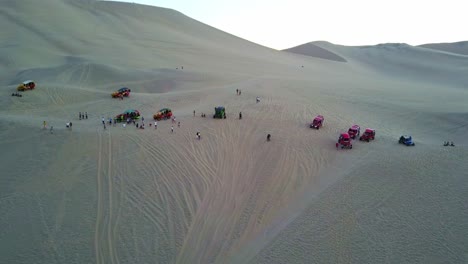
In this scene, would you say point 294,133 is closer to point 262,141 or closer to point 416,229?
point 262,141

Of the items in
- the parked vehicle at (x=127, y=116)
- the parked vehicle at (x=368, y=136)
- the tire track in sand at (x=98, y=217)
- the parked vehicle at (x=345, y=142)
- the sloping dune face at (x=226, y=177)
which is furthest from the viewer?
the parked vehicle at (x=127, y=116)

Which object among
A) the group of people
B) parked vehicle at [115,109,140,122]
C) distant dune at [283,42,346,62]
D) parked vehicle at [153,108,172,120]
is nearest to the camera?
parked vehicle at [115,109,140,122]

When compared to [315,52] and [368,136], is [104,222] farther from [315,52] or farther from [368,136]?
[315,52]

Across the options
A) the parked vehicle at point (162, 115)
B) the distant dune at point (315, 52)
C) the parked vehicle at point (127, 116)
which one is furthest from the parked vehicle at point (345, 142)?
the distant dune at point (315, 52)

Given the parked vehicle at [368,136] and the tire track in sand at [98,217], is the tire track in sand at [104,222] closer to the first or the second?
the tire track in sand at [98,217]

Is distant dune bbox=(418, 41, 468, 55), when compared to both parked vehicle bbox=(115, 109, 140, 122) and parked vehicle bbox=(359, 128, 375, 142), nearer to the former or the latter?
parked vehicle bbox=(359, 128, 375, 142)

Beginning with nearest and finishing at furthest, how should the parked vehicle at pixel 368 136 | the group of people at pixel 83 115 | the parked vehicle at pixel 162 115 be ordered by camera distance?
the parked vehicle at pixel 368 136
the parked vehicle at pixel 162 115
the group of people at pixel 83 115

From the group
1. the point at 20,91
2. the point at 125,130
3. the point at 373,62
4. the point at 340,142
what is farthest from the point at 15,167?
the point at 373,62

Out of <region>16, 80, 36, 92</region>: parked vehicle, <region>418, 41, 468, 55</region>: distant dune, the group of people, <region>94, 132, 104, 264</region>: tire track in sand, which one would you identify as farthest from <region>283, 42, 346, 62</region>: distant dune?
<region>94, 132, 104, 264</region>: tire track in sand
